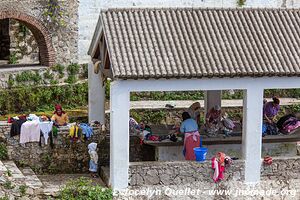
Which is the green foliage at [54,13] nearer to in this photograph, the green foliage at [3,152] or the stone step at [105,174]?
the green foliage at [3,152]

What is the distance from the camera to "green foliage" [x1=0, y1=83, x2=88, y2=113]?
24.8 metres

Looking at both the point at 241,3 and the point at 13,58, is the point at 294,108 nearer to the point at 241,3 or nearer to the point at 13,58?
the point at 241,3

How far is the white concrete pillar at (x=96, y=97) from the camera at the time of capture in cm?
2092

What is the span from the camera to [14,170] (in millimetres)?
18219

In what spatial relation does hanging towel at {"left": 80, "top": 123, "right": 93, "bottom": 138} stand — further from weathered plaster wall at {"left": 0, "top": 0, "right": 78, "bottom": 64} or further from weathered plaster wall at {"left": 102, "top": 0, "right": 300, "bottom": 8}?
weathered plaster wall at {"left": 102, "top": 0, "right": 300, "bottom": 8}

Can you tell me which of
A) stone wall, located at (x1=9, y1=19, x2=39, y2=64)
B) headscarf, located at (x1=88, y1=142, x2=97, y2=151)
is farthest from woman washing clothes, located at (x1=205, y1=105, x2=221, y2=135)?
stone wall, located at (x1=9, y1=19, x2=39, y2=64)

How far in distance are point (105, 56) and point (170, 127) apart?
9.74 ft

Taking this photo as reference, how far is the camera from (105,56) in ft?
63.7

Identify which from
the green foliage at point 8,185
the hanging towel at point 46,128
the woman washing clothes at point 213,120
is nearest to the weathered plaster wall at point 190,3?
the woman washing clothes at point 213,120

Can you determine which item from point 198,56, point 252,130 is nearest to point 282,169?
point 252,130

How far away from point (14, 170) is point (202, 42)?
5298 mm

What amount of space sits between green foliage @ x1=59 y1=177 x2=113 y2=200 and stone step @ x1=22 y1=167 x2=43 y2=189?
1.97ft

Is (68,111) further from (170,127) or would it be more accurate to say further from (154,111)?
(170,127)

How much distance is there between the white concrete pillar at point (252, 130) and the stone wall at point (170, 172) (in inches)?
10.8
